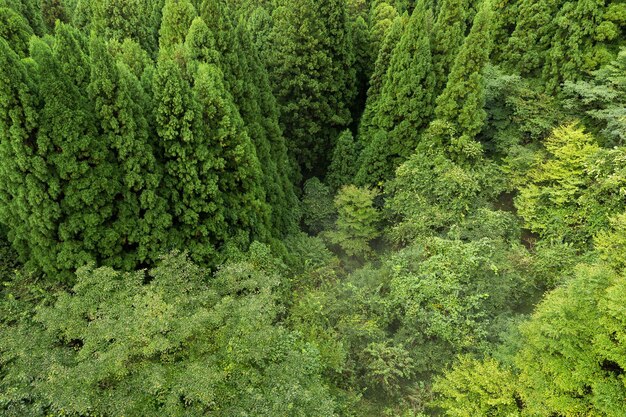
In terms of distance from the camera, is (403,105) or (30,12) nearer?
(30,12)

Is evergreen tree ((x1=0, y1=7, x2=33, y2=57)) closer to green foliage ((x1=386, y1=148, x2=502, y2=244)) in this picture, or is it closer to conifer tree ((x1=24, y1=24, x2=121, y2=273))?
conifer tree ((x1=24, y1=24, x2=121, y2=273))

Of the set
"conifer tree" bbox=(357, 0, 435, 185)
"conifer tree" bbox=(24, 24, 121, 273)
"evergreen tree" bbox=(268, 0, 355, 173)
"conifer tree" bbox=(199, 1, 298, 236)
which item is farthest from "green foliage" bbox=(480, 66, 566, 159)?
"conifer tree" bbox=(24, 24, 121, 273)

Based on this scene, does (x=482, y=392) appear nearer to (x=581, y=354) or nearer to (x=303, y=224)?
(x=581, y=354)

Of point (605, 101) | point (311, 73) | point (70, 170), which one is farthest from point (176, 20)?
point (605, 101)

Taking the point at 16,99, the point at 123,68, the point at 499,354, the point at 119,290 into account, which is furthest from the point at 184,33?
the point at 499,354

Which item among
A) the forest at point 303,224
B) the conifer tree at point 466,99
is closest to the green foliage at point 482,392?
the forest at point 303,224

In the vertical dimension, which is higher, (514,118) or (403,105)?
(514,118)
